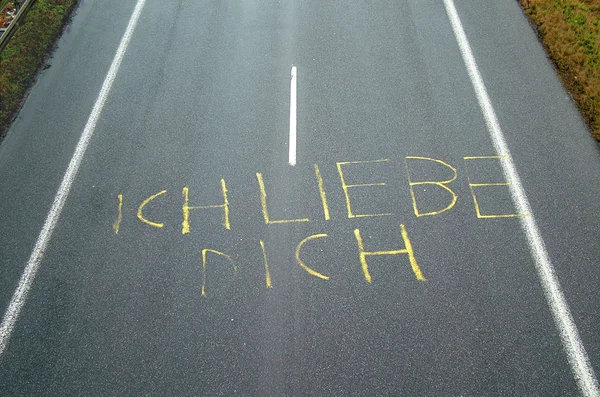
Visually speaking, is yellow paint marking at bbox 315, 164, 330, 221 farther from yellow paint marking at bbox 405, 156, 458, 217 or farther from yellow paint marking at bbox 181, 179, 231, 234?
yellow paint marking at bbox 181, 179, 231, 234

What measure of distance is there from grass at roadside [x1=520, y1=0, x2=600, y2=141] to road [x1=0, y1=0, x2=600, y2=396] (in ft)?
0.89

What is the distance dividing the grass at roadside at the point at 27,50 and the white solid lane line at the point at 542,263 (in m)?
9.08

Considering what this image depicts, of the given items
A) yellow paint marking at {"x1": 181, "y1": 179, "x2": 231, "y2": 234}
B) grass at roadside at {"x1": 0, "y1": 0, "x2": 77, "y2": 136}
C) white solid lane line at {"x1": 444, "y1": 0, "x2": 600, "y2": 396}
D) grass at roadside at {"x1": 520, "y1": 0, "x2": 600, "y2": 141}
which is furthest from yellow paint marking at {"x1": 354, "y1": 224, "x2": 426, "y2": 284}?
grass at roadside at {"x1": 0, "y1": 0, "x2": 77, "y2": 136}

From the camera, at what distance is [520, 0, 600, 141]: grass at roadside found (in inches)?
365

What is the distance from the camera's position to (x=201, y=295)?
23.3ft

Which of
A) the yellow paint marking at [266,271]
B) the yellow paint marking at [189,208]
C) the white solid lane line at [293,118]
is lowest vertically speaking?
the yellow paint marking at [266,271]

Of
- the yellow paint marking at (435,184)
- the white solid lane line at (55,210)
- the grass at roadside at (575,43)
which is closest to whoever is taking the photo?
the white solid lane line at (55,210)

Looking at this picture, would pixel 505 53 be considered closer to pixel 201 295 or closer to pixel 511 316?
pixel 511 316

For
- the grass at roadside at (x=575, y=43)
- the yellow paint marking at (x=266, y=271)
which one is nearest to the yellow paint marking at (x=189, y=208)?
the yellow paint marking at (x=266, y=271)

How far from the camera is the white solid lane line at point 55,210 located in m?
7.03

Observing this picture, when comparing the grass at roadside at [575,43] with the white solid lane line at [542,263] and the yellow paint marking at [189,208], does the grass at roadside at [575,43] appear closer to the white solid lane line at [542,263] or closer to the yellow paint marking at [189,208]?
the white solid lane line at [542,263]

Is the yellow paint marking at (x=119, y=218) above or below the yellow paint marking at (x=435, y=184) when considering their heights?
below

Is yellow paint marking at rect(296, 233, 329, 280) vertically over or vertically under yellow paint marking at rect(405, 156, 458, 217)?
under

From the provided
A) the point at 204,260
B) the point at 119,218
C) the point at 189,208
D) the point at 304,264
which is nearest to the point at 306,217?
the point at 304,264
